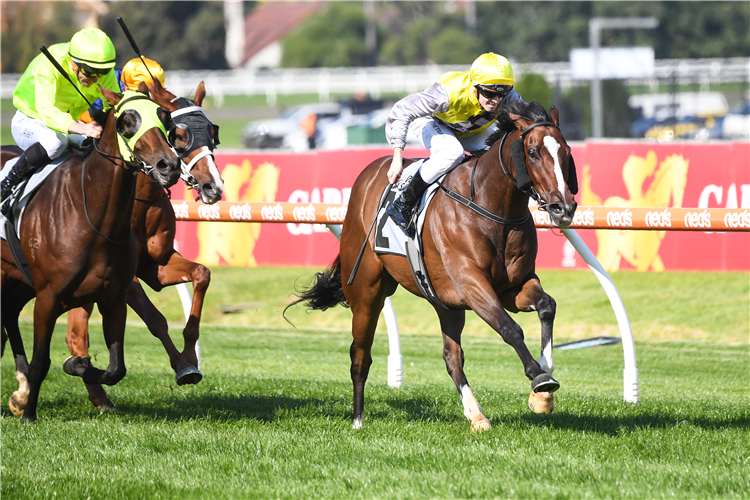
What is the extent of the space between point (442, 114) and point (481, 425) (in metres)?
1.95

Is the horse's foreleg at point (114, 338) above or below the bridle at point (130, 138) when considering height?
below

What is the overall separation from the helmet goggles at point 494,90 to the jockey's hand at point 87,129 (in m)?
2.31

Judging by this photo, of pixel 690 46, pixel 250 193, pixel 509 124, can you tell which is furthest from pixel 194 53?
pixel 509 124

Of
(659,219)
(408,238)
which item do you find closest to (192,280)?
(408,238)

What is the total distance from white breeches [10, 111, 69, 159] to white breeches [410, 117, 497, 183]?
2.30 metres

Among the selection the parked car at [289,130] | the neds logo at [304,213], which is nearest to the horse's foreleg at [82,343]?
the neds logo at [304,213]

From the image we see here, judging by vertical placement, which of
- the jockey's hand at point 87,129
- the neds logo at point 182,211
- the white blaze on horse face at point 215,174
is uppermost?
the jockey's hand at point 87,129

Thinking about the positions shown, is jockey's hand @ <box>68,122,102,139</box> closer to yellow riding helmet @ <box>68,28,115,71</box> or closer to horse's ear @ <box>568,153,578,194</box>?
yellow riding helmet @ <box>68,28,115,71</box>

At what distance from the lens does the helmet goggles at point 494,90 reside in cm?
592

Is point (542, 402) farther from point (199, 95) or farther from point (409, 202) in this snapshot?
point (199, 95)

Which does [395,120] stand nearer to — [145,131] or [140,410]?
[145,131]

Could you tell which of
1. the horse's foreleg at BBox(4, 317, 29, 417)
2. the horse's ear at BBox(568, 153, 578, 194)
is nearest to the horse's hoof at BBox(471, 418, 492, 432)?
the horse's ear at BBox(568, 153, 578, 194)

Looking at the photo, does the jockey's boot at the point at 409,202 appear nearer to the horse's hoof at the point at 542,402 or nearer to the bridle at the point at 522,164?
the bridle at the point at 522,164

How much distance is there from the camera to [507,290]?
5820 millimetres
